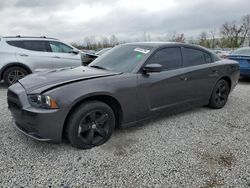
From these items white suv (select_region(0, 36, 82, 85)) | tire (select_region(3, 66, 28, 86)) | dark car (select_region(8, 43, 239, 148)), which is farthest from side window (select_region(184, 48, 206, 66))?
tire (select_region(3, 66, 28, 86))

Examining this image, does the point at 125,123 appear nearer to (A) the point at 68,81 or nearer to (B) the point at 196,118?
(A) the point at 68,81

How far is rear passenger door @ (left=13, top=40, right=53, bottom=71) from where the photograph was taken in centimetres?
644

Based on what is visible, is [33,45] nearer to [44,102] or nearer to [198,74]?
[44,102]

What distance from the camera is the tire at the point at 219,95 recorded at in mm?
4414

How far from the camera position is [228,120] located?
3957 mm

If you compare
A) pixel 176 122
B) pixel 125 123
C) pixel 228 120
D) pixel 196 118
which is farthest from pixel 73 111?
pixel 228 120

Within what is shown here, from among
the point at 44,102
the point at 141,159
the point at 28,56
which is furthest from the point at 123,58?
the point at 28,56

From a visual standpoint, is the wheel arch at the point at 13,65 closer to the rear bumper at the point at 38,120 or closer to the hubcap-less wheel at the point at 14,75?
the hubcap-less wheel at the point at 14,75

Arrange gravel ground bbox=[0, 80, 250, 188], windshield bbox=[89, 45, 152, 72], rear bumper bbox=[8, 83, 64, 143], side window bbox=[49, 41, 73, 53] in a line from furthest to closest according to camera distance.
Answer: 1. side window bbox=[49, 41, 73, 53]
2. windshield bbox=[89, 45, 152, 72]
3. rear bumper bbox=[8, 83, 64, 143]
4. gravel ground bbox=[0, 80, 250, 188]

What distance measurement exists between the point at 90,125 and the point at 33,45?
16.7 feet

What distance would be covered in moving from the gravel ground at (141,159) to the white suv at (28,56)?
3.19 metres

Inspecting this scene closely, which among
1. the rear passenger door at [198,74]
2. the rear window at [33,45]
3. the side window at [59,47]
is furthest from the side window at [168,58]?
the rear window at [33,45]

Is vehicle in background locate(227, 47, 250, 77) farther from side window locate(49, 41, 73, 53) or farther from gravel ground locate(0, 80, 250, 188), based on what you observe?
side window locate(49, 41, 73, 53)

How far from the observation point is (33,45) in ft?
22.0
